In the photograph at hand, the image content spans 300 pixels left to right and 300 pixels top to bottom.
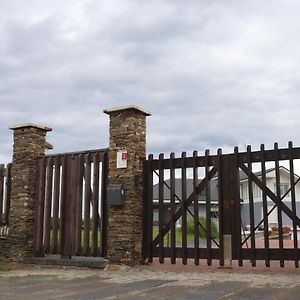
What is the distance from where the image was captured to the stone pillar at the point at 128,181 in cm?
995

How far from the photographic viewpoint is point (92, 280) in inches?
322

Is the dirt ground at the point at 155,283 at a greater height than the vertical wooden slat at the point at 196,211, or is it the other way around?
the vertical wooden slat at the point at 196,211

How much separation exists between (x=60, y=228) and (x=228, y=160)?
428cm

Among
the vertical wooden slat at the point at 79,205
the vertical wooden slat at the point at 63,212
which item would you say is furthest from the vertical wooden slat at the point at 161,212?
the vertical wooden slat at the point at 63,212

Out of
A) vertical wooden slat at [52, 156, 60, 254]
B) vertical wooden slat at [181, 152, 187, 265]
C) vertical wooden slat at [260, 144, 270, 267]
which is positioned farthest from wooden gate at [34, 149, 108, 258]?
vertical wooden slat at [260, 144, 270, 267]

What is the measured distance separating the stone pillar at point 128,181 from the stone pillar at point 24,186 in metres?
2.38

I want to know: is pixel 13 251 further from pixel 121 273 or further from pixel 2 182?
pixel 121 273

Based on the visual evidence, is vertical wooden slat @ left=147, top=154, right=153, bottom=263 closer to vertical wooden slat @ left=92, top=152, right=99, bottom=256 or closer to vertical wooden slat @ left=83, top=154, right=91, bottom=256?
vertical wooden slat @ left=92, top=152, right=99, bottom=256

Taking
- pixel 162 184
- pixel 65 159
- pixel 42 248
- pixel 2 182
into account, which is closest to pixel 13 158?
pixel 2 182

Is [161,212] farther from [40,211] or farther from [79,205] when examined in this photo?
[40,211]

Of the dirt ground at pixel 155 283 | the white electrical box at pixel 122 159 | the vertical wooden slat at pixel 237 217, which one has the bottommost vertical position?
the dirt ground at pixel 155 283

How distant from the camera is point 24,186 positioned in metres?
11.6

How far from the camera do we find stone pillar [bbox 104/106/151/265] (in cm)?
995

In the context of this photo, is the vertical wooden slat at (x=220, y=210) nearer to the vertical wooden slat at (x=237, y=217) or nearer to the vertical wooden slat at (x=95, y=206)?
the vertical wooden slat at (x=237, y=217)
